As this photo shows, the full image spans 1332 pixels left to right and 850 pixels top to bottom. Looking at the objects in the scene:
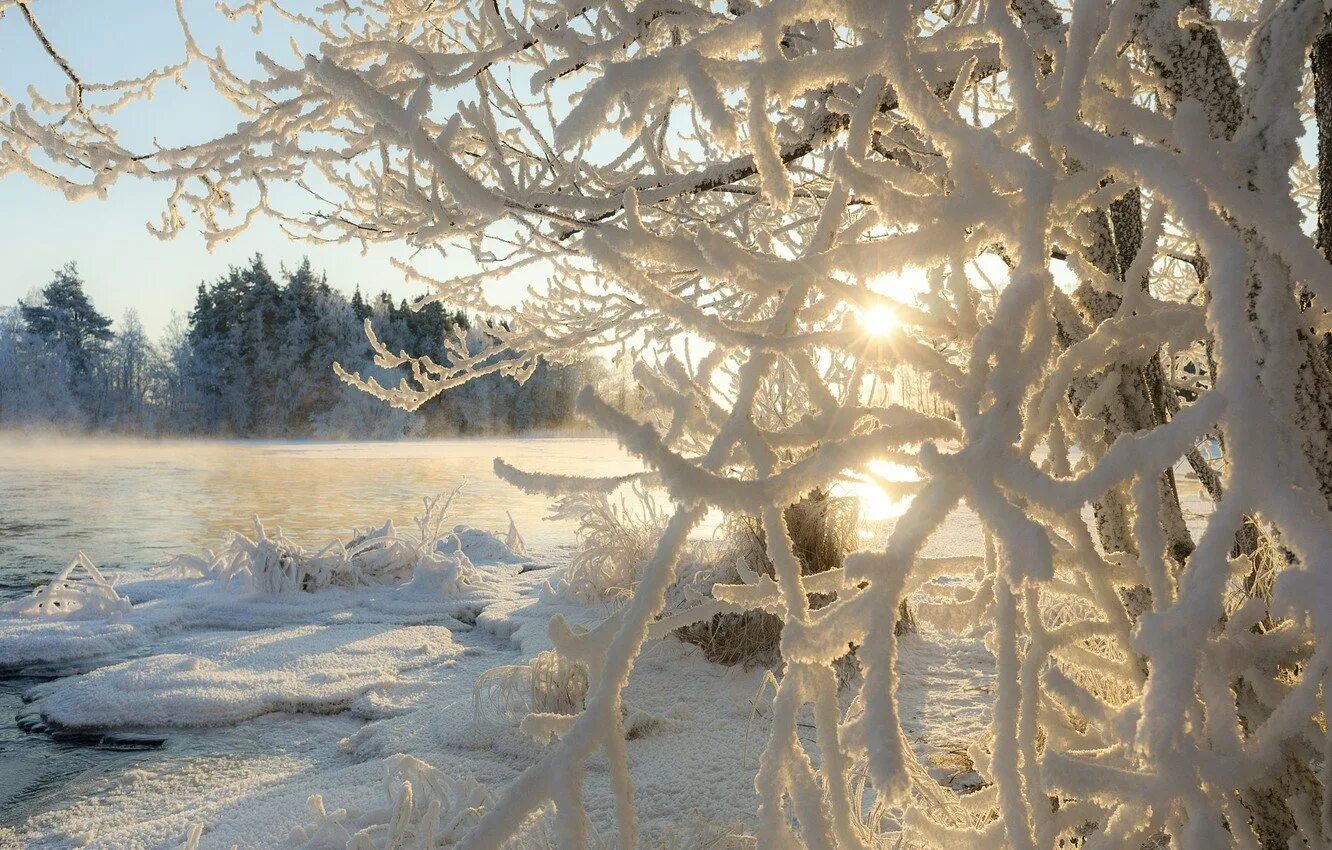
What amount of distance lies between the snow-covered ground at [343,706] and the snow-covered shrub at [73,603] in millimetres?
21

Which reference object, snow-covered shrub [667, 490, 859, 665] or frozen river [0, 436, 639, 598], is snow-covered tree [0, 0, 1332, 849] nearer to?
snow-covered shrub [667, 490, 859, 665]

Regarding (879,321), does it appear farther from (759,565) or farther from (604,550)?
(604,550)

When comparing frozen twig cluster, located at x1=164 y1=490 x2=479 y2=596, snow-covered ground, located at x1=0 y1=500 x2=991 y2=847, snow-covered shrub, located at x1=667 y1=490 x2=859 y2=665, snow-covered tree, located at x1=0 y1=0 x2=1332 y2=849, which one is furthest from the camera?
frozen twig cluster, located at x1=164 y1=490 x2=479 y2=596

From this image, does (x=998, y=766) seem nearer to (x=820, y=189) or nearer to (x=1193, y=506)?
(x=820, y=189)

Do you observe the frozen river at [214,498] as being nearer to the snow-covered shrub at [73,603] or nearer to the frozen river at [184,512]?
the frozen river at [184,512]

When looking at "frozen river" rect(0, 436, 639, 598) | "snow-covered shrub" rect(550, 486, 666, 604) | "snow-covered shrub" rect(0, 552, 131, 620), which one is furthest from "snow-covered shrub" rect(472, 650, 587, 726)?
"snow-covered shrub" rect(0, 552, 131, 620)

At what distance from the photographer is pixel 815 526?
4.21 metres

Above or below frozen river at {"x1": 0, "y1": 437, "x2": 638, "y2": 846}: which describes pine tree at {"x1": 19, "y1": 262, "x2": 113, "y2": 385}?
above

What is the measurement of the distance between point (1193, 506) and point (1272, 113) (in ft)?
36.3

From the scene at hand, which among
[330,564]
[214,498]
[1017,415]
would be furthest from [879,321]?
[214,498]

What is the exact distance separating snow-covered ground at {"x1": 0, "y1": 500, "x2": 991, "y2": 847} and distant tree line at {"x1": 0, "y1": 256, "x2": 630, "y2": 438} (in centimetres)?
3160

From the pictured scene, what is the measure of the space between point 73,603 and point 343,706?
10.8 feet

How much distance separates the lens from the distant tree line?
117ft

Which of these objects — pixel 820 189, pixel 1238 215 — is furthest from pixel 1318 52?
pixel 820 189
